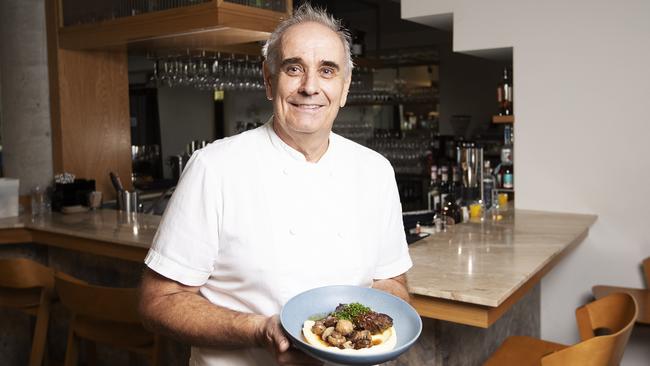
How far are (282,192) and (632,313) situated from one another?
1.32 meters

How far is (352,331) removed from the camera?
1.28 meters

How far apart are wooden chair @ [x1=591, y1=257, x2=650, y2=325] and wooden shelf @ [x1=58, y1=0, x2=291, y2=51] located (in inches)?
86.7

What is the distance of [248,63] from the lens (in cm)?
470

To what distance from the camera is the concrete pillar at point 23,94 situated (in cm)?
404

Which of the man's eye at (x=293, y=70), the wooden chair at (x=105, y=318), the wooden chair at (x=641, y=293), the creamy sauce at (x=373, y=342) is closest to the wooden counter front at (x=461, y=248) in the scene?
the wooden chair at (x=641, y=293)

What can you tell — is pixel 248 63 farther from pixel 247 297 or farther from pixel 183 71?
pixel 247 297

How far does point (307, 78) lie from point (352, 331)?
1.95 feet

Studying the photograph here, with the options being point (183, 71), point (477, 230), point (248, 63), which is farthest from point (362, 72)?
point (477, 230)

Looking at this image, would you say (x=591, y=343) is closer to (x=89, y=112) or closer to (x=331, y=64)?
(x=331, y=64)

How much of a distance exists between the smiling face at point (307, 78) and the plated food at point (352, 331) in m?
0.45

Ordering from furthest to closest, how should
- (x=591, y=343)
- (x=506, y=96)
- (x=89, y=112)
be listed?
Answer: (x=89, y=112), (x=506, y=96), (x=591, y=343)

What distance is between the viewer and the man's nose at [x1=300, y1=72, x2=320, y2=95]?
1438 millimetres

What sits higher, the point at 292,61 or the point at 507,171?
the point at 292,61

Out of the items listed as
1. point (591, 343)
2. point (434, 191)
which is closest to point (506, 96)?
point (434, 191)
